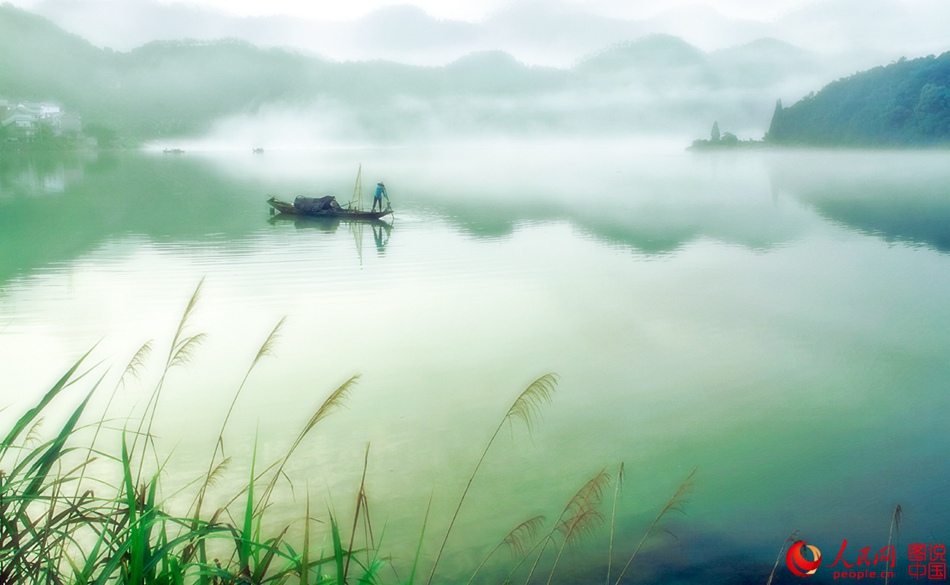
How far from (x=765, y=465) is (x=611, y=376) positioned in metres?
2.19

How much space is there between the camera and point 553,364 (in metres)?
7.98

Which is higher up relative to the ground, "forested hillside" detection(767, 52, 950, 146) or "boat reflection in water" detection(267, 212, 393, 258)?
"forested hillside" detection(767, 52, 950, 146)

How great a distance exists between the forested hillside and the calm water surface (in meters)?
77.8

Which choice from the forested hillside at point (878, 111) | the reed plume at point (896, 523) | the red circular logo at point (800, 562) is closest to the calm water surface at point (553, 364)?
the red circular logo at point (800, 562)

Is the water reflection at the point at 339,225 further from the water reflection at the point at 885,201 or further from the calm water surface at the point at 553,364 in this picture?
the water reflection at the point at 885,201

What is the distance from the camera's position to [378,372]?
759 cm

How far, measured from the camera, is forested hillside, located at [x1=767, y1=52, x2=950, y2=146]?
82363 mm

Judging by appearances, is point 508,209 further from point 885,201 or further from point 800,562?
point 800,562

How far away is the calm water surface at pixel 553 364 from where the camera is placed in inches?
197

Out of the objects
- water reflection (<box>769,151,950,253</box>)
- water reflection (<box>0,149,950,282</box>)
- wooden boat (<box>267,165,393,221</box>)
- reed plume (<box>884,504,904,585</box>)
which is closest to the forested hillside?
water reflection (<box>769,151,950,253</box>)

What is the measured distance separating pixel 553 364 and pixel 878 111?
319 feet

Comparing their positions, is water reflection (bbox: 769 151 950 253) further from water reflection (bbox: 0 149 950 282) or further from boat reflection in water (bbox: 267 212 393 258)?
boat reflection in water (bbox: 267 212 393 258)

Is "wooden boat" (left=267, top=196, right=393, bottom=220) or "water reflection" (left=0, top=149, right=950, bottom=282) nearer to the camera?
"water reflection" (left=0, top=149, right=950, bottom=282)

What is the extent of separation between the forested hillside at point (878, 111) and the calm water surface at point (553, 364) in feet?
255
